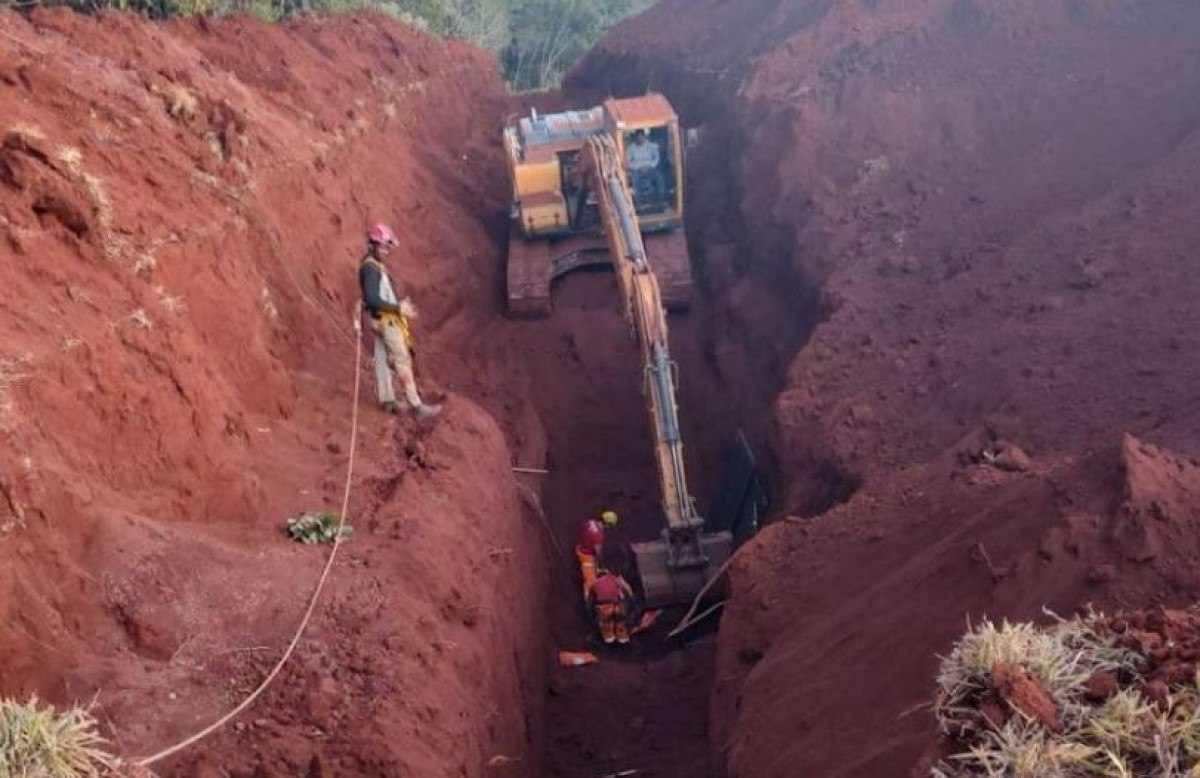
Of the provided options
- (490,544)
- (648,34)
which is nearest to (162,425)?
(490,544)

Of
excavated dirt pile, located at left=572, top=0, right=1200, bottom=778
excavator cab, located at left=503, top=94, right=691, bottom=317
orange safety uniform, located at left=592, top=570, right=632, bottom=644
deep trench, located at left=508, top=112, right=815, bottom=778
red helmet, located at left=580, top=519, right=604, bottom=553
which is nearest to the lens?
excavated dirt pile, located at left=572, top=0, right=1200, bottom=778

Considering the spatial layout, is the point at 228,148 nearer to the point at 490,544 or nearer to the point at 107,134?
the point at 107,134

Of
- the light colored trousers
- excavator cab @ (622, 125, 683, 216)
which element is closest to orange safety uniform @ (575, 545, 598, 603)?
the light colored trousers

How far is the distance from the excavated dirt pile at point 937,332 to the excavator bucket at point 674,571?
1.28m

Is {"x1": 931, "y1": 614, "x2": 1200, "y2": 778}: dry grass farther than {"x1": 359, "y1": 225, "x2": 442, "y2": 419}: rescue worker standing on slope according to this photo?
No

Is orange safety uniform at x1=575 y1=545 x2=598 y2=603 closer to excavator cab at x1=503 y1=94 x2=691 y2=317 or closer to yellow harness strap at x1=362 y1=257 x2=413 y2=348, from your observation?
yellow harness strap at x1=362 y1=257 x2=413 y2=348

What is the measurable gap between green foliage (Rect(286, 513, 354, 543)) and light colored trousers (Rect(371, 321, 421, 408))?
254cm

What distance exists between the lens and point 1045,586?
7.10 metres

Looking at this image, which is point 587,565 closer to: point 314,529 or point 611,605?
point 611,605

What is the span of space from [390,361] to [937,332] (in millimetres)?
6405

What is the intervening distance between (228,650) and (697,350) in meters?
11.3

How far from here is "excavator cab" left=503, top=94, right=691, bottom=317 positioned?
17.8 metres

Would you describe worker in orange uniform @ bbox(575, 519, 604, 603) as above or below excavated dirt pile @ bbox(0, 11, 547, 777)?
below

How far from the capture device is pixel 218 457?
30.6 feet
